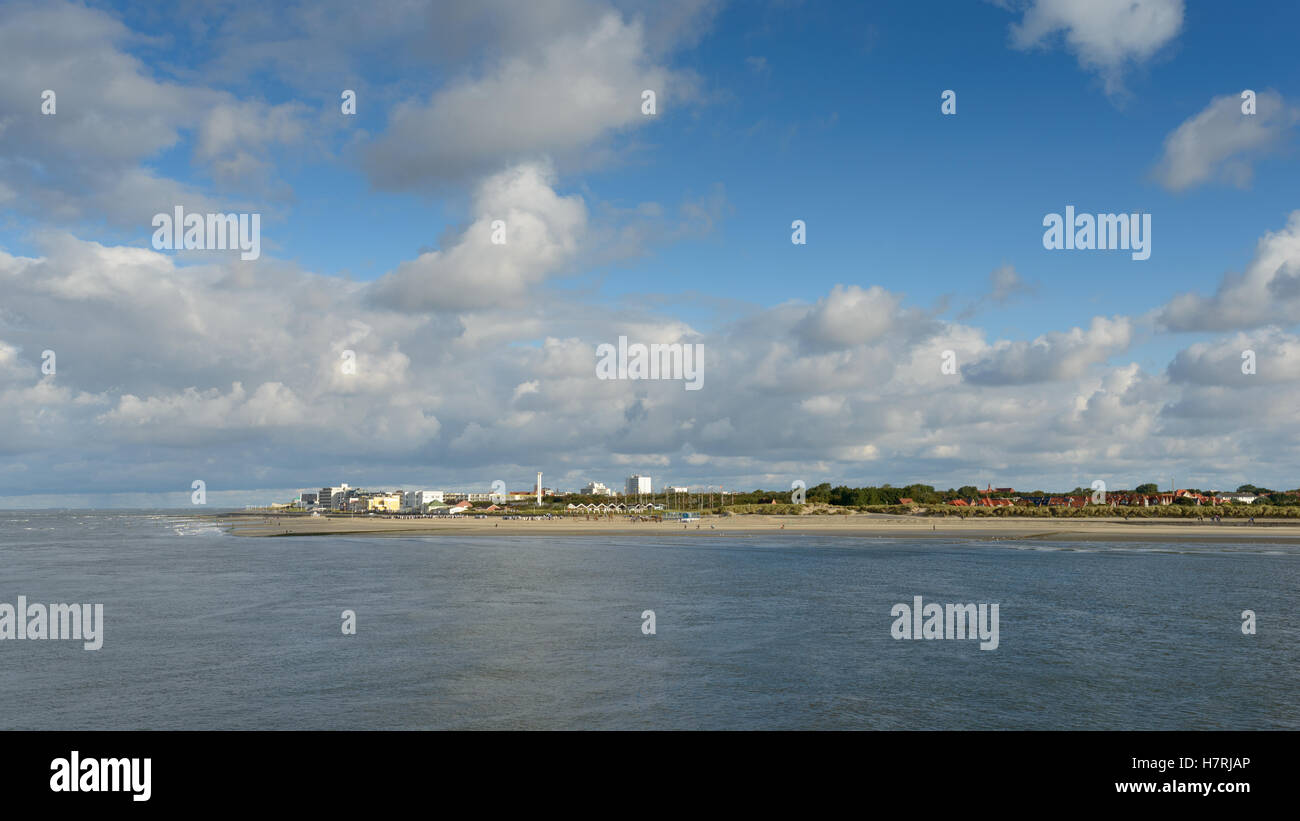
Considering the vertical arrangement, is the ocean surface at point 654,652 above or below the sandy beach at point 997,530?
above

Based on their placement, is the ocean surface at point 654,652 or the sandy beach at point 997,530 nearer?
the ocean surface at point 654,652

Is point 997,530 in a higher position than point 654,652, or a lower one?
lower

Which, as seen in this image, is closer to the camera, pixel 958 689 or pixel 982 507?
pixel 958 689

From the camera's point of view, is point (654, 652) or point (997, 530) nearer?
point (654, 652)

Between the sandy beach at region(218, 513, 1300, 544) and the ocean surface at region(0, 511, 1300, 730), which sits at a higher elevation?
the ocean surface at region(0, 511, 1300, 730)

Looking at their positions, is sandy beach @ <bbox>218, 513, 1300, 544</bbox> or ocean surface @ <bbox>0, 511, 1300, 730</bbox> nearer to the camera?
ocean surface @ <bbox>0, 511, 1300, 730</bbox>
